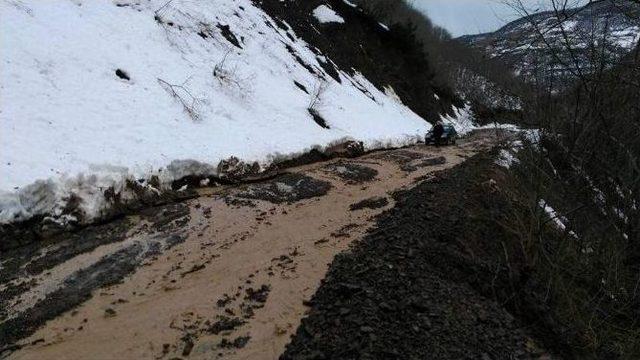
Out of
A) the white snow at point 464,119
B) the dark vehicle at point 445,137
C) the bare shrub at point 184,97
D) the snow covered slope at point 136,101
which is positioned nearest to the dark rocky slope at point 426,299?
the snow covered slope at point 136,101

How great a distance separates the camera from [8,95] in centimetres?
1009

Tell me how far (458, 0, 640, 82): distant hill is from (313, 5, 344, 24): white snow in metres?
27.4

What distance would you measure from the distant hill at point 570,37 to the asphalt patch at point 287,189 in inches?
214

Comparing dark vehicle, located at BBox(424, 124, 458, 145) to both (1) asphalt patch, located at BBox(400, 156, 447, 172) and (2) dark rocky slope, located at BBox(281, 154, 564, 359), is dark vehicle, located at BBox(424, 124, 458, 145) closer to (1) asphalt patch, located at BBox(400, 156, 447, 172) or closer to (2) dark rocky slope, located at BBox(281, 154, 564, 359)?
(1) asphalt patch, located at BBox(400, 156, 447, 172)

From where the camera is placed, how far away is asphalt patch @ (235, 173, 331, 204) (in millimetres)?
11023

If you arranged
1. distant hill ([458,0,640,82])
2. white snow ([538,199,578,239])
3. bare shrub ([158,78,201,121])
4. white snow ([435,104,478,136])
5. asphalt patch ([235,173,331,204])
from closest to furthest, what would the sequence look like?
distant hill ([458,0,640,82]) < white snow ([538,199,578,239]) < asphalt patch ([235,173,331,204]) < bare shrub ([158,78,201,121]) < white snow ([435,104,478,136])

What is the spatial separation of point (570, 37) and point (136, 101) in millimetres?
9911

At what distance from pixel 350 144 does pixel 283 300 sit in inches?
500

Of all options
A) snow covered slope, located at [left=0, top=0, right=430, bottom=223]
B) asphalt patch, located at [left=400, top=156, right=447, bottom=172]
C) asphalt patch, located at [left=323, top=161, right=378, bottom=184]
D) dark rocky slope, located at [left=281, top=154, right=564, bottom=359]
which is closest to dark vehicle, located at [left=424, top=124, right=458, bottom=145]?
snow covered slope, located at [left=0, top=0, right=430, bottom=223]

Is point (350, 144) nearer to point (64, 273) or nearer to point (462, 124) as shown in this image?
point (64, 273)

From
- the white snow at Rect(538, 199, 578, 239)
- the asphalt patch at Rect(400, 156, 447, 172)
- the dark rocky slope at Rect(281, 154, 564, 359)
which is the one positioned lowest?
the dark rocky slope at Rect(281, 154, 564, 359)

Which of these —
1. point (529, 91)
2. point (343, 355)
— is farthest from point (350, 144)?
point (343, 355)

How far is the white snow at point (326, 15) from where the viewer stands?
33188mm

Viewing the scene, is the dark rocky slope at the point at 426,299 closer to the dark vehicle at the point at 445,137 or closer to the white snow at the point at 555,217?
the white snow at the point at 555,217
